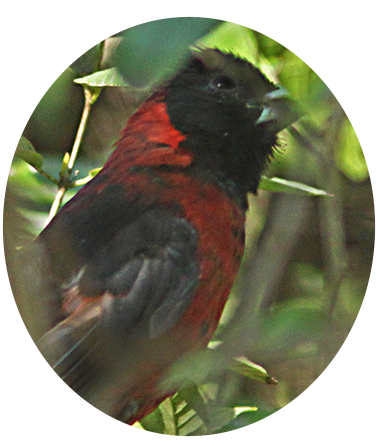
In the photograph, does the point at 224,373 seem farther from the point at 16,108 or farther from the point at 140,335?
the point at 16,108

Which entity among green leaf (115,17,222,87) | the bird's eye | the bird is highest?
green leaf (115,17,222,87)

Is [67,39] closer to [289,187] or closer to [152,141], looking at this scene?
[152,141]

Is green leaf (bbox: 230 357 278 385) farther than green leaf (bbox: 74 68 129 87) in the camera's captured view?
No

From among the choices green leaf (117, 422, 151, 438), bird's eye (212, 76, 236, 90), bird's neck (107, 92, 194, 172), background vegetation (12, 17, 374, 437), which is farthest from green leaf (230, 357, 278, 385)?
bird's eye (212, 76, 236, 90)

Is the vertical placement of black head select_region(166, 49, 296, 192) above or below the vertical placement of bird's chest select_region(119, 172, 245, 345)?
above

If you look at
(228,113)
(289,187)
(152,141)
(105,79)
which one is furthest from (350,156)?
(105,79)

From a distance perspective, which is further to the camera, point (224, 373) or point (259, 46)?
point (259, 46)

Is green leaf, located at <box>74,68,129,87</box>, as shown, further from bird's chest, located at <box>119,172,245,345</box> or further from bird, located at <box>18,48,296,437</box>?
bird's chest, located at <box>119,172,245,345</box>
